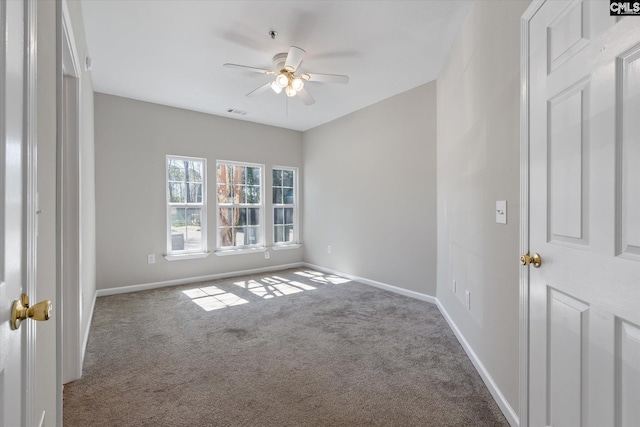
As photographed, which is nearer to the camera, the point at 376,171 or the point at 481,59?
the point at 481,59

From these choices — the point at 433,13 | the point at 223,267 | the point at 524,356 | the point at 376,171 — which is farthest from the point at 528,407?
the point at 223,267

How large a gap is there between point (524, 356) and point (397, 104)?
3.39 m

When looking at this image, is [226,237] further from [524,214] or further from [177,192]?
[524,214]

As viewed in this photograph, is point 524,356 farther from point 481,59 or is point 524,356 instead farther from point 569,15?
point 481,59

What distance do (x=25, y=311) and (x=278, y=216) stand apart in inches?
199

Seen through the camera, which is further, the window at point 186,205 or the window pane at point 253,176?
the window pane at point 253,176

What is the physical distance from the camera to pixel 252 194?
5461mm

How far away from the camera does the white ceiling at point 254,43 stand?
2359mm

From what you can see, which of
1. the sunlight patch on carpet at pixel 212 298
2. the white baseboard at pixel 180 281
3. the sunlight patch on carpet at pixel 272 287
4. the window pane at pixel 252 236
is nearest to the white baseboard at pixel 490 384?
the sunlight patch on carpet at pixel 272 287

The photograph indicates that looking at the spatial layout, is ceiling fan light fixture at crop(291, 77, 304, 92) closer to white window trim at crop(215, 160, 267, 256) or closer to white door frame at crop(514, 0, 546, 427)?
white door frame at crop(514, 0, 546, 427)

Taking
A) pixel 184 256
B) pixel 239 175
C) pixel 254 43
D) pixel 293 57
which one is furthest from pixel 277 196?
pixel 293 57

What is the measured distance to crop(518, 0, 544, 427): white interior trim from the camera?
1.48 m

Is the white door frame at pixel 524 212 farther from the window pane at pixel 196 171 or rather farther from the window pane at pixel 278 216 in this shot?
the window pane at pixel 278 216

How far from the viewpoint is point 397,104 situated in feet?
13.4
